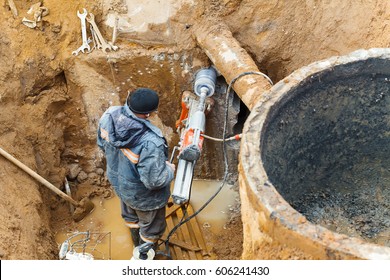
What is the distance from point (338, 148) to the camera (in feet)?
13.8

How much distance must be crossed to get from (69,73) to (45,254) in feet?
5.44

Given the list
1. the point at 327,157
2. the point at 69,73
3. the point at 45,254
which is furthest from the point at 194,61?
the point at 45,254

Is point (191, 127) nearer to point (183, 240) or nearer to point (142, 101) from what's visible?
point (142, 101)

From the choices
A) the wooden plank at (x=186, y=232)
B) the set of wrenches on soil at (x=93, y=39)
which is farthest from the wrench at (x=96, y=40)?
the wooden plank at (x=186, y=232)

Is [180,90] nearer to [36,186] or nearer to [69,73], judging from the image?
[69,73]

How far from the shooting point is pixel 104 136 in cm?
379

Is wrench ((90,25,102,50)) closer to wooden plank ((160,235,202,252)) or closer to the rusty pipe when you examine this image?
the rusty pipe

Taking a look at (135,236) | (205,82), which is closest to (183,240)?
(135,236)

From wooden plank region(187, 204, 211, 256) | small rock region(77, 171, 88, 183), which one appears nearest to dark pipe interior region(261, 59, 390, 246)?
wooden plank region(187, 204, 211, 256)

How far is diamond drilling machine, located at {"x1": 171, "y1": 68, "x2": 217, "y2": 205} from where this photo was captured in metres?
4.07

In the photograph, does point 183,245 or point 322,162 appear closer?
point 322,162

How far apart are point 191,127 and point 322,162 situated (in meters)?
1.07

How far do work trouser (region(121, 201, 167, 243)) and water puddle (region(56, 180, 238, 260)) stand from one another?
0.54 m

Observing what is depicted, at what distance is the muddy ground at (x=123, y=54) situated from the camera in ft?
15.3
